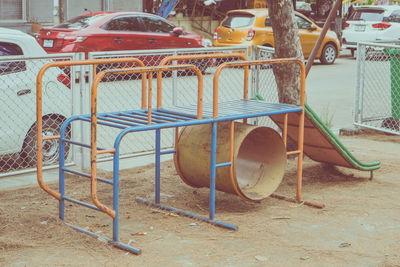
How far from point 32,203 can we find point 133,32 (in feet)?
35.6

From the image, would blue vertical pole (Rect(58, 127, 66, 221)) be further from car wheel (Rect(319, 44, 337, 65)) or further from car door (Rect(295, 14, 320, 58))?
car wheel (Rect(319, 44, 337, 65))

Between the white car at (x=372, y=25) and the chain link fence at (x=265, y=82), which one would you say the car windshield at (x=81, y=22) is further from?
the white car at (x=372, y=25)

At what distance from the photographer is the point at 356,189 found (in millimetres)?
7352

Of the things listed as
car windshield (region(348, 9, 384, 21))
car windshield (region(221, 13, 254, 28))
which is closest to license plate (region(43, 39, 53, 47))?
car windshield (region(221, 13, 254, 28))

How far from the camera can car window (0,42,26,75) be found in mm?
7699

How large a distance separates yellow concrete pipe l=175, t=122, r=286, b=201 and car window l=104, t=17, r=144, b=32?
10185 mm

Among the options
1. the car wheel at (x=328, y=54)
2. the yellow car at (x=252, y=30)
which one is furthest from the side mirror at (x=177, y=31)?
the car wheel at (x=328, y=54)

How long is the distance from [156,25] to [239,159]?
11.1 m

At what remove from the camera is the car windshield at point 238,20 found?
2094cm

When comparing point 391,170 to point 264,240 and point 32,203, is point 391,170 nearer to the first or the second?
point 264,240

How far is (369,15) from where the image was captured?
82.1 feet

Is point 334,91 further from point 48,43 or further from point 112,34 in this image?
point 48,43

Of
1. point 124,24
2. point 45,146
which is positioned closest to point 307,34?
point 124,24

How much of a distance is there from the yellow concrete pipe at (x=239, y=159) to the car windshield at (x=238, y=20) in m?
14.1
